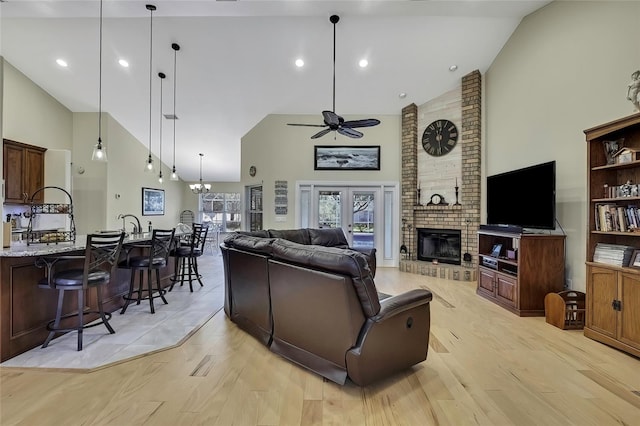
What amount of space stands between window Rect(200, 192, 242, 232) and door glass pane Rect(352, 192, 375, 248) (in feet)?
17.9

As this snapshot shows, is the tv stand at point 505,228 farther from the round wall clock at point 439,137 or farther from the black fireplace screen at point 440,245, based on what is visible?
the round wall clock at point 439,137

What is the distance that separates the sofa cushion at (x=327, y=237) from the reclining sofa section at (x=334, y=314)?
2428 millimetres

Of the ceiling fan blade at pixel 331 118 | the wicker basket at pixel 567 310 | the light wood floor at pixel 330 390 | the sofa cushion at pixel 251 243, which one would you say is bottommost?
the light wood floor at pixel 330 390

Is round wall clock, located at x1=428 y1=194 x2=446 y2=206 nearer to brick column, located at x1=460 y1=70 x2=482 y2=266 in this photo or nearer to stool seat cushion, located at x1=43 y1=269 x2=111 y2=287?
brick column, located at x1=460 y1=70 x2=482 y2=266

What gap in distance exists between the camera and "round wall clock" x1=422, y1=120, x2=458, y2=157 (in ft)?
19.9

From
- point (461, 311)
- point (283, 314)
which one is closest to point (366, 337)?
point (283, 314)

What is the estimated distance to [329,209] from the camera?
23.4 feet

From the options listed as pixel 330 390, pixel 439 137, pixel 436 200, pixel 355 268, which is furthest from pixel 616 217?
pixel 439 137

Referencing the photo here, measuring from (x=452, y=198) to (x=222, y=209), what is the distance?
801 cm

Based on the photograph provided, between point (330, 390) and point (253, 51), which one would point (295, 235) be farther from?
point (253, 51)

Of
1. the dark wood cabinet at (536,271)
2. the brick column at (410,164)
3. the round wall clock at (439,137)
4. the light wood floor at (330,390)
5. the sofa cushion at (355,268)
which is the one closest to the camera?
the light wood floor at (330,390)

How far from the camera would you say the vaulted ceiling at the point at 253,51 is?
12.6 ft

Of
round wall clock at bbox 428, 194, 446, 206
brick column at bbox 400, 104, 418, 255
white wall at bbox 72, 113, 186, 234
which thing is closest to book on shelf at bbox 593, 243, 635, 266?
round wall clock at bbox 428, 194, 446, 206

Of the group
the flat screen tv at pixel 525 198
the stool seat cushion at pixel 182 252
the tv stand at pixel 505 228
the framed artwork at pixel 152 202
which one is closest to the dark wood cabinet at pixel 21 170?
the framed artwork at pixel 152 202
